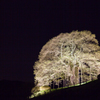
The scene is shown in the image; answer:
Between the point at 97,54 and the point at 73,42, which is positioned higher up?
the point at 73,42

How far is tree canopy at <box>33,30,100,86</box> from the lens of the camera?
19.2m

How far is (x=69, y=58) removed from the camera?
1933 cm

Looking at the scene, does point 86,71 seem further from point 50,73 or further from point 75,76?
point 50,73

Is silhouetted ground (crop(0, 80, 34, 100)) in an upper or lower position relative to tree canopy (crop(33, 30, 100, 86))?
lower

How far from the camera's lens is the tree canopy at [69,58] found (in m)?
19.2

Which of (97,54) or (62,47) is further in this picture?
(62,47)

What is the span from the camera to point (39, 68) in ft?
66.3

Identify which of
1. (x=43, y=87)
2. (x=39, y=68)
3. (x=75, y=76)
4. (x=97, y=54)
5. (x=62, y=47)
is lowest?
(x=43, y=87)

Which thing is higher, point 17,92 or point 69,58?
point 69,58

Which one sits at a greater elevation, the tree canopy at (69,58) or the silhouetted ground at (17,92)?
the tree canopy at (69,58)

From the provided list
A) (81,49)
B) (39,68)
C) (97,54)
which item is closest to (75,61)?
(81,49)

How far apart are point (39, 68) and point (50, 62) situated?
2.05 metres

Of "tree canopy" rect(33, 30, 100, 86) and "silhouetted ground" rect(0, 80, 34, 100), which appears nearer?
"tree canopy" rect(33, 30, 100, 86)

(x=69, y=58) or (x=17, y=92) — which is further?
(x=17, y=92)
